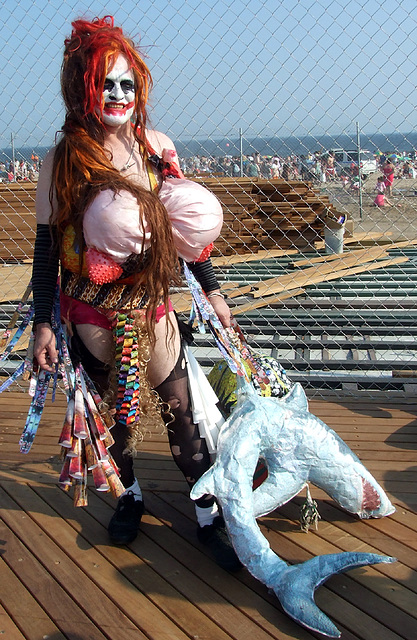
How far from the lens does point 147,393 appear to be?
6.07 ft

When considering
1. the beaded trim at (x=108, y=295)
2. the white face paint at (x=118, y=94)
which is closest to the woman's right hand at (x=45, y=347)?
the beaded trim at (x=108, y=295)

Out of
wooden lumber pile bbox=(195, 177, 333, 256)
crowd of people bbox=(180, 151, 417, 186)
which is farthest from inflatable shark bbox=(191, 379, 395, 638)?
wooden lumber pile bbox=(195, 177, 333, 256)

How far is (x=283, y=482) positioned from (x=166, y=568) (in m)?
0.43

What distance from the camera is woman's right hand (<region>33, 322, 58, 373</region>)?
1.80 m

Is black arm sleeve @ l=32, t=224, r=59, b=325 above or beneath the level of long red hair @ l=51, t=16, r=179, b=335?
beneath

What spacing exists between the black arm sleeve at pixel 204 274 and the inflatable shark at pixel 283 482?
32 centimetres

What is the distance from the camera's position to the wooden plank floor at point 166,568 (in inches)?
65.8

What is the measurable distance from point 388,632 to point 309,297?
3969 mm

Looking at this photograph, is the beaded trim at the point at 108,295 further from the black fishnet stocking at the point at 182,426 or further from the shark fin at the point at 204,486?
the shark fin at the point at 204,486

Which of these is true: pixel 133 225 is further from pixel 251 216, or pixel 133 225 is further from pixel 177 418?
pixel 251 216

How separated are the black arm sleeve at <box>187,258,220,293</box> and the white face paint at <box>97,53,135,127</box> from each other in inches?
19.3

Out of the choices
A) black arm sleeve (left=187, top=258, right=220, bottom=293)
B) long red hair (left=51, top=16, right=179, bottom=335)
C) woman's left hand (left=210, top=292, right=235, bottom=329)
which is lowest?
woman's left hand (left=210, top=292, right=235, bottom=329)

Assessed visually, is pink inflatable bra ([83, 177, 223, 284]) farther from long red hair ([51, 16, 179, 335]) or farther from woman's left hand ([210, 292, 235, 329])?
woman's left hand ([210, 292, 235, 329])

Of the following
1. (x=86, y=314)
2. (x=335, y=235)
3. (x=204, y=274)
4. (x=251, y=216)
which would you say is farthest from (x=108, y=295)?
(x=251, y=216)
